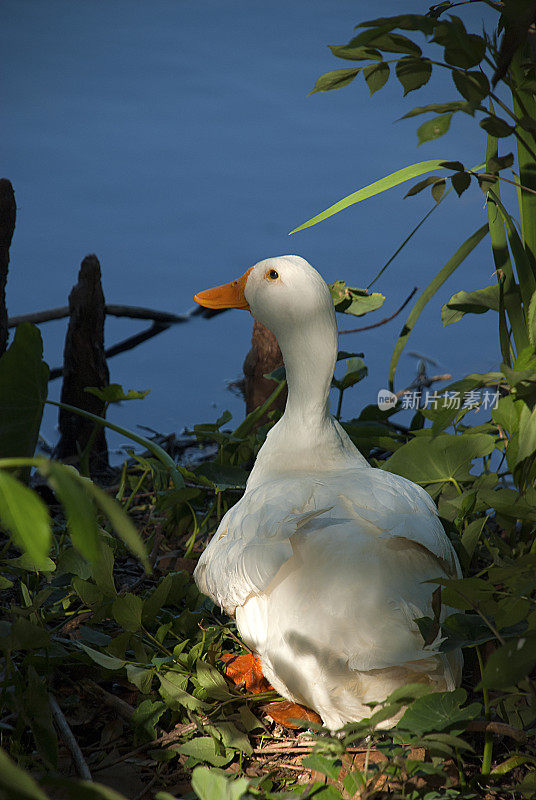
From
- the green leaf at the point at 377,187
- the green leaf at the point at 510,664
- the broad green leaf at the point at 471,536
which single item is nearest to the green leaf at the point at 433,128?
the green leaf at the point at 377,187

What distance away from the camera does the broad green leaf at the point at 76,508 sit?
0.32 meters

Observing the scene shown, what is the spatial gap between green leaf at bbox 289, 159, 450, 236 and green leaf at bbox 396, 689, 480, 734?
89cm

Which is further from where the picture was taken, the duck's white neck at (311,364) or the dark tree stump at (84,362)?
the dark tree stump at (84,362)

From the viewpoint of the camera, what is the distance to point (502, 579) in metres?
0.66

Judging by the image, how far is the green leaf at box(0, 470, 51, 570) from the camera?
328 mm

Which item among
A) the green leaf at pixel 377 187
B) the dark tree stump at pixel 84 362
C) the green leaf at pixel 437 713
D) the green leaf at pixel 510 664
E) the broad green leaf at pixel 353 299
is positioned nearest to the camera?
the green leaf at pixel 510 664

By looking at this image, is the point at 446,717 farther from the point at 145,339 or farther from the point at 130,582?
the point at 145,339

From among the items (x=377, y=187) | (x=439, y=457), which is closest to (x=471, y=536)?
(x=439, y=457)

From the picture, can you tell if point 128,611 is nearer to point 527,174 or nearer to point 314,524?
point 314,524

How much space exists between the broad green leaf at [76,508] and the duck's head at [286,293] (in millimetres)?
904

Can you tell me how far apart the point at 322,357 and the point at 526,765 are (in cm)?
73

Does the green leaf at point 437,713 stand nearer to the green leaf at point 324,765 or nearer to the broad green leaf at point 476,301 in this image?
Result: the green leaf at point 324,765

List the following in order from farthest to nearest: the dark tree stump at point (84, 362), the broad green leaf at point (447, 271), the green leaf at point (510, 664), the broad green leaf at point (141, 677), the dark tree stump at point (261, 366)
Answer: the dark tree stump at point (84, 362), the dark tree stump at point (261, 366), the broad green leaf at point (447, 271), the broad green leaf at point (141, 677), the green leaf at point (510, 664)

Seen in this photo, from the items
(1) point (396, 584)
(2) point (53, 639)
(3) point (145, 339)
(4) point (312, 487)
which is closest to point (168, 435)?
(3) point (145, 339)
